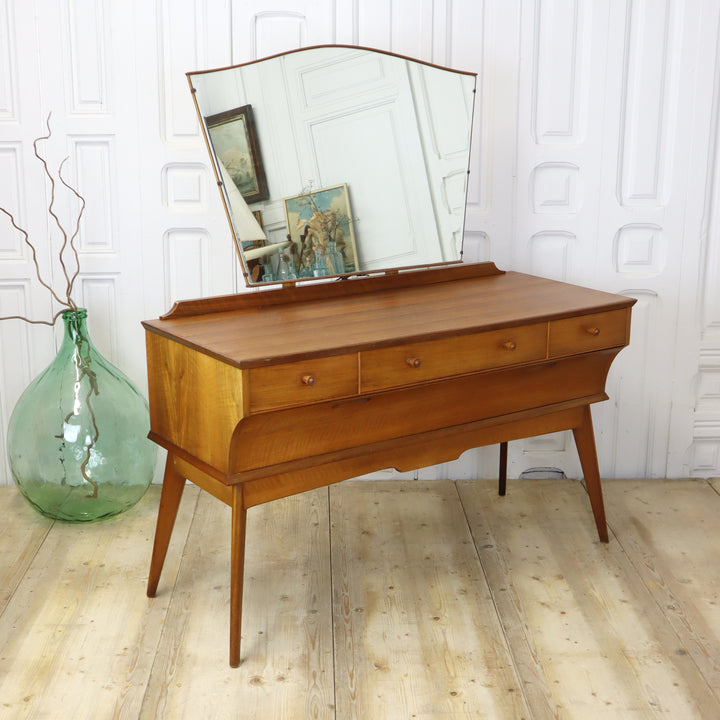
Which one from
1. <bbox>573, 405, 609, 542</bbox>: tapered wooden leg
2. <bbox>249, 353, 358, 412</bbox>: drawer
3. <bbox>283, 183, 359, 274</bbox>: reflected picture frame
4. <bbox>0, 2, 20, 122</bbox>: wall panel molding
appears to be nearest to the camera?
<bbox>249, 353, 358, 412</bbox>: drawer

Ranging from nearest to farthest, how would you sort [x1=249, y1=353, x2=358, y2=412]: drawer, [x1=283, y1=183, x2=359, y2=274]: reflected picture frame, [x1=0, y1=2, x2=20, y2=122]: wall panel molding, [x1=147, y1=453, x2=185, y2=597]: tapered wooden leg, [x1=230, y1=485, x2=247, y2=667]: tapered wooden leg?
1. [x1=249, y1=353, x2=358, y2=412]: drawer
2. [x1=230, y1=485, x2=247, y2=667]: tapered wooden leg
3. [x1=147, y1=453, x2=185, y2=597]: tapered wooden leg
4. [x1=283, y1=183, x2=359, y2=274]: reflected picture frame
5. [x1=0, y1=2, x2=20, y2=122]: wall panel molding

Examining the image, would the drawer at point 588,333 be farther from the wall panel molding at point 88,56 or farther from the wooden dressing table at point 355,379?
the wall panel molding at point 88,56

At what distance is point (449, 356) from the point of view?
220cm

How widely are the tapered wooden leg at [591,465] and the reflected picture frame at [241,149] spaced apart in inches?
44.9

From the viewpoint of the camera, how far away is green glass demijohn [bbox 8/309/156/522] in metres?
2.83

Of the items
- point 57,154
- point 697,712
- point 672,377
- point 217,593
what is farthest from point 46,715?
point 672,377

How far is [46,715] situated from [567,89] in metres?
2.39

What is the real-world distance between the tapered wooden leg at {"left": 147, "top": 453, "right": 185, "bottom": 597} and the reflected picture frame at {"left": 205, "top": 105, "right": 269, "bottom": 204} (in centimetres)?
75

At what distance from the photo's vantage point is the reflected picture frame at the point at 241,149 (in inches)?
92.4

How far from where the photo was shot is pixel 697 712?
197 cm

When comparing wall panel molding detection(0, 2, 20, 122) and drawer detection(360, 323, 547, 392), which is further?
wall panel molding detection(0, 2, 20, 122)

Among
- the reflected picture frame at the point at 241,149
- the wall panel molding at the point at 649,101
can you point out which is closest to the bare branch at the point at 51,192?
the reflected picture frame at the point at 241,149

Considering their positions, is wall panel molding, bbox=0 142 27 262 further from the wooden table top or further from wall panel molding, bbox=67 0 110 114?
the wooden table top

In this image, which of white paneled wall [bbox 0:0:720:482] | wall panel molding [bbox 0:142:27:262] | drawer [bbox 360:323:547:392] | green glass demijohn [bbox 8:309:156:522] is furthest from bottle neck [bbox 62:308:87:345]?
drawer [bbox 360:323:547:392]
